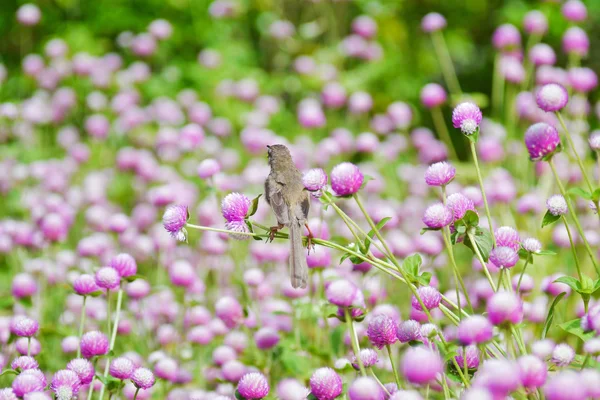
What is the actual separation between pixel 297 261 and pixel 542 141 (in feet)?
1.93

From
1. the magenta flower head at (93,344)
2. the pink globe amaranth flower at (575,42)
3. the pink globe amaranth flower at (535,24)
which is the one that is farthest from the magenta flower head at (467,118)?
the pink globe amaranth flower at (535,24)

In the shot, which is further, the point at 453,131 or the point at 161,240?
→ the point at 453,131

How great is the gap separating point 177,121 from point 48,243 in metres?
1.70

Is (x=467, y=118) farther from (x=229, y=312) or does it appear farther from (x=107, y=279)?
(x=229, y=312)

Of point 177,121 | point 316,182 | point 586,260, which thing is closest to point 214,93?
point 177,121

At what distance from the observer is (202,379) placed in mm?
2455

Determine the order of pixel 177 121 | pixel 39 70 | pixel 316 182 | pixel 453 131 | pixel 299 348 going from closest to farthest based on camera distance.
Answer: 1. pixel 316 182
2. pixel 299 348
3. pixel 177 121
4. pixel 39 70
5. pixel 453 131

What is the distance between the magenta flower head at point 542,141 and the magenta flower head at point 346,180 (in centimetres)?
→ 37

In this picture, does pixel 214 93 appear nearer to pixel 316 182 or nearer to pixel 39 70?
pixel 39 70

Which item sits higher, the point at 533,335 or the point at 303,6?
the point at 303,6

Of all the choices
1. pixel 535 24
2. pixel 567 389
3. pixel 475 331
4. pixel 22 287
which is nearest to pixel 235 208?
pixel 475 331

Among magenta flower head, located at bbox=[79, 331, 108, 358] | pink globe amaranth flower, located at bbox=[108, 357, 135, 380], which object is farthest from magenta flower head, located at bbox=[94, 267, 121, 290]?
pink globe amaranth flower, located at bbox=[108, 357, 135, 380]

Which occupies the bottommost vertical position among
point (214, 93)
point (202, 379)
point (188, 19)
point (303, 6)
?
point (202, 379)

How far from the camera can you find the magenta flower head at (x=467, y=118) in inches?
63.2
